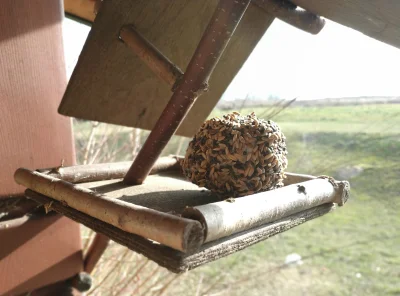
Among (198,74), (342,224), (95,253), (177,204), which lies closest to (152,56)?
(198,74)

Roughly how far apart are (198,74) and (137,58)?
188mm

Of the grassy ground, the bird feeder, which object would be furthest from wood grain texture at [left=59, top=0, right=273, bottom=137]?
the grassy ground

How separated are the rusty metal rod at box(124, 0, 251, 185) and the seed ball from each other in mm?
45

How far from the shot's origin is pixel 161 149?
521mm

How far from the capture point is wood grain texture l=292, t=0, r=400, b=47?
0.42 meters

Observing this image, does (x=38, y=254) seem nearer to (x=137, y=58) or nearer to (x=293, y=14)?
(x=137, y=58)

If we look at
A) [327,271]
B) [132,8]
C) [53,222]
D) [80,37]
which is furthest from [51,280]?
[327,271]

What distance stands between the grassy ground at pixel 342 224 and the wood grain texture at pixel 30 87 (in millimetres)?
587

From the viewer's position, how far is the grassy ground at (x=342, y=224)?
0.96 meters

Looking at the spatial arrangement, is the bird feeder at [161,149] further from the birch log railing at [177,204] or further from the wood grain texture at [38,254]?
the wood grain texture at [38,254]

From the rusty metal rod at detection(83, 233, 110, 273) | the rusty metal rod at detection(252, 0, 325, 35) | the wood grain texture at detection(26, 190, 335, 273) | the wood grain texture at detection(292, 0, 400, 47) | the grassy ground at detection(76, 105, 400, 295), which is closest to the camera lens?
the wood grain texture at detection(26, 190, 335, 273)

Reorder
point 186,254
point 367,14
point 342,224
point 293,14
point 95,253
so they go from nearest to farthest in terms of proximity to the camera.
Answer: point 186,254 < point 367,14 < point 293,14 < point 95,253 < point 342,224

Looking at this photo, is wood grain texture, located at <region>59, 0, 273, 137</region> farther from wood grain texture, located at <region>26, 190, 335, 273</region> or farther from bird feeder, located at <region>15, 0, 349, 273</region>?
wood grain texture, located at <region>26, 190, 335, 273</region>

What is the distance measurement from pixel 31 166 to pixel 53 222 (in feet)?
0.37
